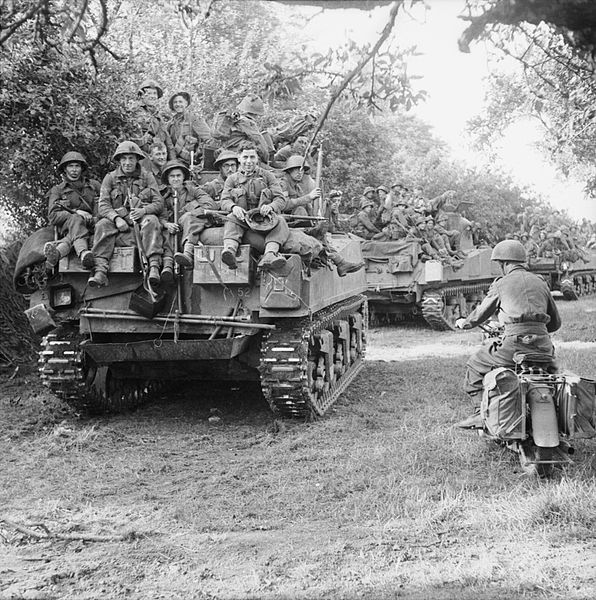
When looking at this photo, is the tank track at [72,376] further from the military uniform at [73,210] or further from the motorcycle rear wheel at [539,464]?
the motorcycle rear wheel at [539,464]

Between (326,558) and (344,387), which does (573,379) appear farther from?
(344,387)

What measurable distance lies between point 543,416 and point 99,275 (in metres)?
4.16

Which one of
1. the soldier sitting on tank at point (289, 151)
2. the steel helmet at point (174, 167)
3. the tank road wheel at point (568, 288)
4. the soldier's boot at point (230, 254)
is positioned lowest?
the tank road wheel at point (568, 288)

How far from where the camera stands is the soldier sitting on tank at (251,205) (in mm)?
7242

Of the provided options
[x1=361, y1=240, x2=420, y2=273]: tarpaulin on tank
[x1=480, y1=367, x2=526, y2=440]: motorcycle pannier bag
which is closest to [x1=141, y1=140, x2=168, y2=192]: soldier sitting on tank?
[x1=480, y1=367, x2=526, y2=440]: motorcycle pannier bag

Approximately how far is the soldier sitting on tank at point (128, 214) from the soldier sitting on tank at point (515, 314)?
3.06 metres

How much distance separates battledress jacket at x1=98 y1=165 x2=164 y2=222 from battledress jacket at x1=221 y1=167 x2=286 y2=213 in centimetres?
69

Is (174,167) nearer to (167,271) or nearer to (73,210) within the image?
(73,210)

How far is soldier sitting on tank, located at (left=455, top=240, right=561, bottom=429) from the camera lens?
6039 mm

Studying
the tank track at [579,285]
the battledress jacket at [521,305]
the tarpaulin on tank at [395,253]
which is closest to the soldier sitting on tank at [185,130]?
the battledress jacket at [521,305]

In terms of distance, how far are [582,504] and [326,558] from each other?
1678 mm

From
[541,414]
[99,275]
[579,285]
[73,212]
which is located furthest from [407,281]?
[579,285]

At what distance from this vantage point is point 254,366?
7914mm

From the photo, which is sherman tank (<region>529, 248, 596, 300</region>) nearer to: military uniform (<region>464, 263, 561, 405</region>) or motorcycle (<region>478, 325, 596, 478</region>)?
military uniform (<region>464, 263, 561, 405</region>)
